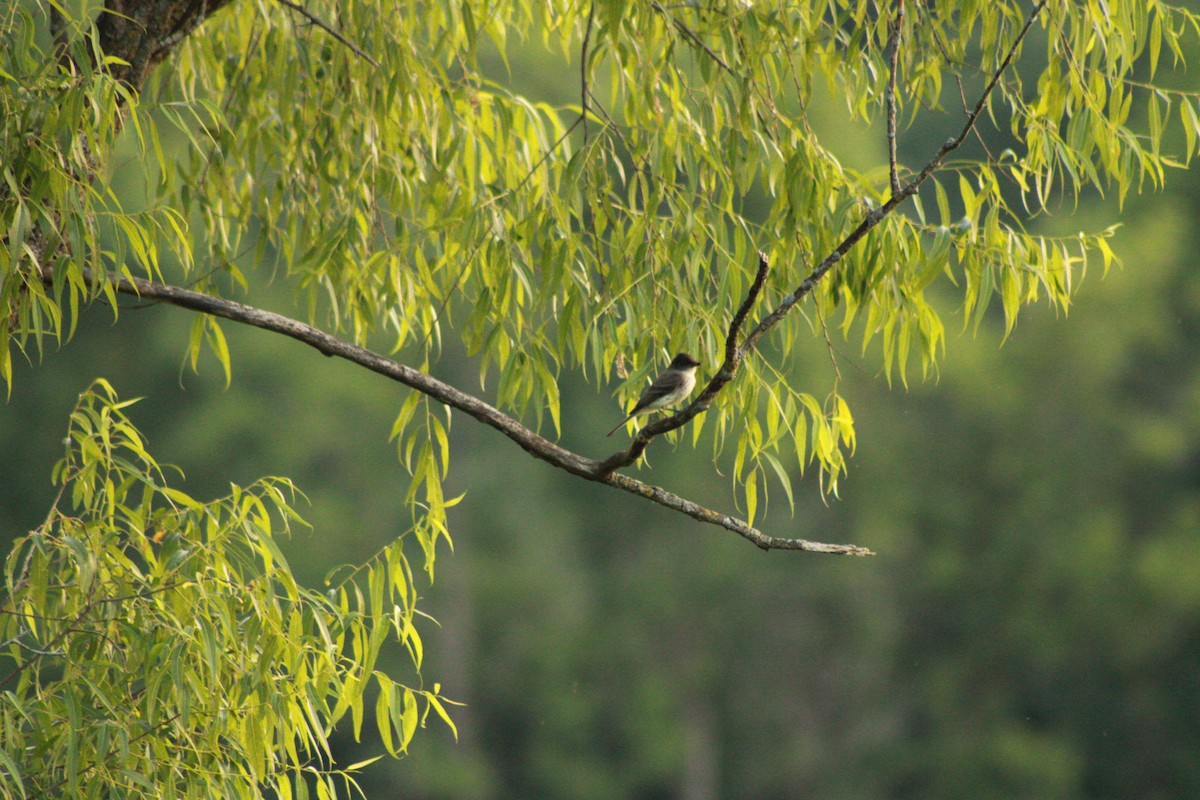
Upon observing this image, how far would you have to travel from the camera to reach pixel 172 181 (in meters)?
3.07

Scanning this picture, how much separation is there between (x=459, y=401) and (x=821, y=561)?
9.78 m

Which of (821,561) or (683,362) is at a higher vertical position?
(683,362)

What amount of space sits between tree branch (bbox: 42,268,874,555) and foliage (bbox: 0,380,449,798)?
24 centimetres

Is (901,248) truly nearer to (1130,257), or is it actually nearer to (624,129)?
(624,129)

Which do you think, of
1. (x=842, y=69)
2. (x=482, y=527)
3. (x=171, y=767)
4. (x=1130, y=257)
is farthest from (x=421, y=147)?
(x=482, y=527)

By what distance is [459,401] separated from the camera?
2.39m

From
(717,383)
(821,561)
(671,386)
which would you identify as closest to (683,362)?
(671,386)

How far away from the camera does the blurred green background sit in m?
10.6

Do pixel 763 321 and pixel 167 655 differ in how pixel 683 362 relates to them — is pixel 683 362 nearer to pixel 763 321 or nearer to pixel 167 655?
pixel 763 321

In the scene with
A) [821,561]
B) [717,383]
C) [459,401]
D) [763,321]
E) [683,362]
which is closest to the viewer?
[717,383]

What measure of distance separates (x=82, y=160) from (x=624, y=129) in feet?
3.99

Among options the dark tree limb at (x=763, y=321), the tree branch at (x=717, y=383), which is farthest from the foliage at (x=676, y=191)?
the tree branch at (x=717, y=383)

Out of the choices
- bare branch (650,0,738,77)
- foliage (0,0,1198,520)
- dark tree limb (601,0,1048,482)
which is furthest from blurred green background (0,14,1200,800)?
dark tree limb (601,0,1048,482)

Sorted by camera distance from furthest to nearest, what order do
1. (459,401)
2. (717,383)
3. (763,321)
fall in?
(459,401), (763,321), (717,383)
